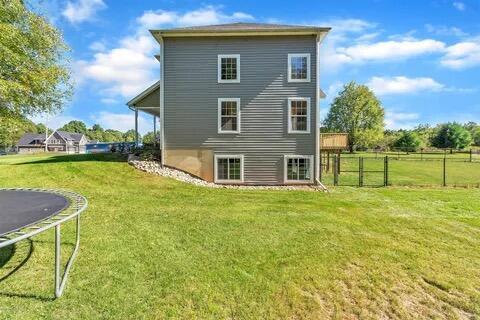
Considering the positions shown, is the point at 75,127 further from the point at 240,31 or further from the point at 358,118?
the point at 240,31

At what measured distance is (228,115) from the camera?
15719mm

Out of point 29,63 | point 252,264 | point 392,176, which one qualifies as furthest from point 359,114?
point 252,264

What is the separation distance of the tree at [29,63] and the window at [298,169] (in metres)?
12.7

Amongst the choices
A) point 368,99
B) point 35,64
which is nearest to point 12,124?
point 35,64

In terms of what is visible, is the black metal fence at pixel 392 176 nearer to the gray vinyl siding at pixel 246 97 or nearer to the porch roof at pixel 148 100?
the gray vinyl siding at pixel 246 97

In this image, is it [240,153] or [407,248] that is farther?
[240,153]

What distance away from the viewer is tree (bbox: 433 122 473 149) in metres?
70.9

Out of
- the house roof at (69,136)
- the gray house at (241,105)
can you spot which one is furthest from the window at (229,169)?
the house roof at (69,136)

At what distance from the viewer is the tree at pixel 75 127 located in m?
107

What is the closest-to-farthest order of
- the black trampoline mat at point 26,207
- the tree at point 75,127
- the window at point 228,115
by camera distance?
the black trampoline mat at point 26,207, the window at point 228,115, the tree at point 75,127

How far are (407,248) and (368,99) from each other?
5548cm

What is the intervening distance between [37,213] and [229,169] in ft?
38.7

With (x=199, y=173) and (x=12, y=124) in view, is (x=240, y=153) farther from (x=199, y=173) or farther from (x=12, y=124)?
(x=12, y=124)

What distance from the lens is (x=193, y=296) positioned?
4410mm
